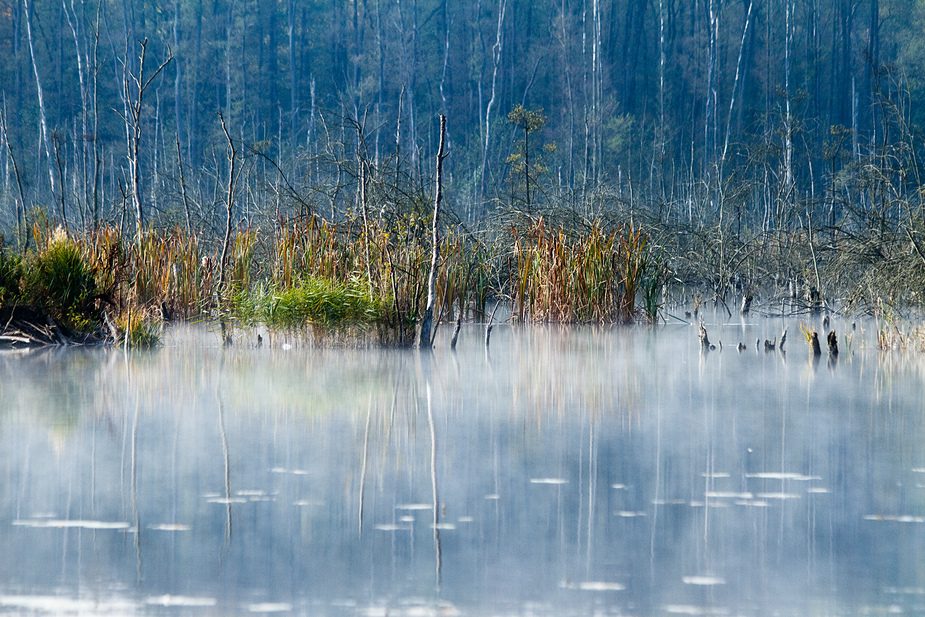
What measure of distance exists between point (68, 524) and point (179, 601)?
2.50 ft

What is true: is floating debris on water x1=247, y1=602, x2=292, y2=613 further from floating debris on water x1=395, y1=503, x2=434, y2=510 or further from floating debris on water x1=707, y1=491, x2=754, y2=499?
floating debris on water x1=707, y1=491, x2=754, y2=499

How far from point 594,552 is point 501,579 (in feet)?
1.04

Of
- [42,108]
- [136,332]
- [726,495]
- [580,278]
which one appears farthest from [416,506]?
[42,108]

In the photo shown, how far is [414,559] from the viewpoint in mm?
2521

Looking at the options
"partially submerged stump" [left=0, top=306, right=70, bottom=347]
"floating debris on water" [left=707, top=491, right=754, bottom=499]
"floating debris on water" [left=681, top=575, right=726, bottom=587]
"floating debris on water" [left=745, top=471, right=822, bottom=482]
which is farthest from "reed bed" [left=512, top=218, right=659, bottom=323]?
"floating debris on water" [left=681, top=575, right=726, bottom=587]

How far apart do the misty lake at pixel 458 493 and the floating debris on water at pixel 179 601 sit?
0.01 metres

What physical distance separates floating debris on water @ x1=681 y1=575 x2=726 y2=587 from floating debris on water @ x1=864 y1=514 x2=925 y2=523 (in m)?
0.76

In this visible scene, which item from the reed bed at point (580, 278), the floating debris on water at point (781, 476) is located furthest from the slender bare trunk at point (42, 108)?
the floating debris on water at point (781, 476)

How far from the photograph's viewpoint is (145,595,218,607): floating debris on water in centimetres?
221

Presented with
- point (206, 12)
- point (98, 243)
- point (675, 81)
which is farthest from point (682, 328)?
point (206, 12)

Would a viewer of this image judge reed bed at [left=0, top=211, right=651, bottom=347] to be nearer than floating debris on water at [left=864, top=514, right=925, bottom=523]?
No

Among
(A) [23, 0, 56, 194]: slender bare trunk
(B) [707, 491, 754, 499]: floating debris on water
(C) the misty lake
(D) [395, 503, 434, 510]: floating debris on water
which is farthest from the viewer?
(A) [23, 0, 56, 194]: slender bare trunk

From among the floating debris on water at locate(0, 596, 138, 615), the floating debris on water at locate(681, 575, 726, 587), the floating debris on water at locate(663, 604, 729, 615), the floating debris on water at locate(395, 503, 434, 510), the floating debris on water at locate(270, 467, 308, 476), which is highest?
the floating debris on water at locate(270, 467, 308, 476)

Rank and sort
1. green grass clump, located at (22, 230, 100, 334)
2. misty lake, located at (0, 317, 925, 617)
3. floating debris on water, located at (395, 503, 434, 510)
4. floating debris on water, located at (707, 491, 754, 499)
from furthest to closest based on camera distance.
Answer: green grass clump, located at (22, 230, 100, 334), floating debris on water, located at (707, 491, 754, 499), floating debris on water, located at (395, 503, 434, 510), misty lake, located at (0, 317, 925, 617)
